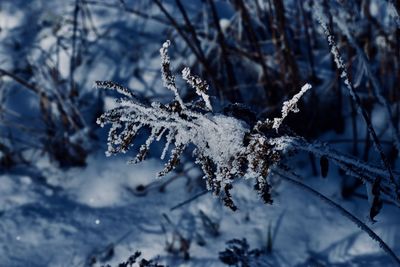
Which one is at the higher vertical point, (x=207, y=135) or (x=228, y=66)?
(x=228, y=66)

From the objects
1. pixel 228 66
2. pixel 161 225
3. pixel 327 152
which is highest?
pixel 228 66

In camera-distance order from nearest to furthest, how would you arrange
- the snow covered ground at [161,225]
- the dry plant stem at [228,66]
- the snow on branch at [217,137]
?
the snow on branch at [217,137] < the snow covered ground at [161,225] < the dry plant stem at [228,66]

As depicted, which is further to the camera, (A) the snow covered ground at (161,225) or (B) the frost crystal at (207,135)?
(A) the snow covered ground at (161,225)

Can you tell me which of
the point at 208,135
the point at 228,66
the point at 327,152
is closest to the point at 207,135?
the point at 208,135

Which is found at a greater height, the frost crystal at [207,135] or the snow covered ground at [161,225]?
the snow covered ground at [161,225]

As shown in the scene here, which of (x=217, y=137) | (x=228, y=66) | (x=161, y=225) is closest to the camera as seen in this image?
(x=217, y=137)

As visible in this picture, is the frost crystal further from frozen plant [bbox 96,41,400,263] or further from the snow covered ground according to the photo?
the snow covered ground

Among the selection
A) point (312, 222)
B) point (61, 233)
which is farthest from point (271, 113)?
point (61, 233)

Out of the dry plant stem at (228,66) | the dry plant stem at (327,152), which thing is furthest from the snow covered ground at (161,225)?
the dry plant stem at (327,152)

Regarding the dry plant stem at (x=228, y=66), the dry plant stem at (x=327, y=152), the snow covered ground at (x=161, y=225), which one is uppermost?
the dry plant stem at (x=228, y=66)

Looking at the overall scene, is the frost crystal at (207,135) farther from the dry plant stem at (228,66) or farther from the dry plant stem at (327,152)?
the dry plant stem at (228,66)

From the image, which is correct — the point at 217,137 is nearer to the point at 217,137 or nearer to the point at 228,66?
the point at 217,137
